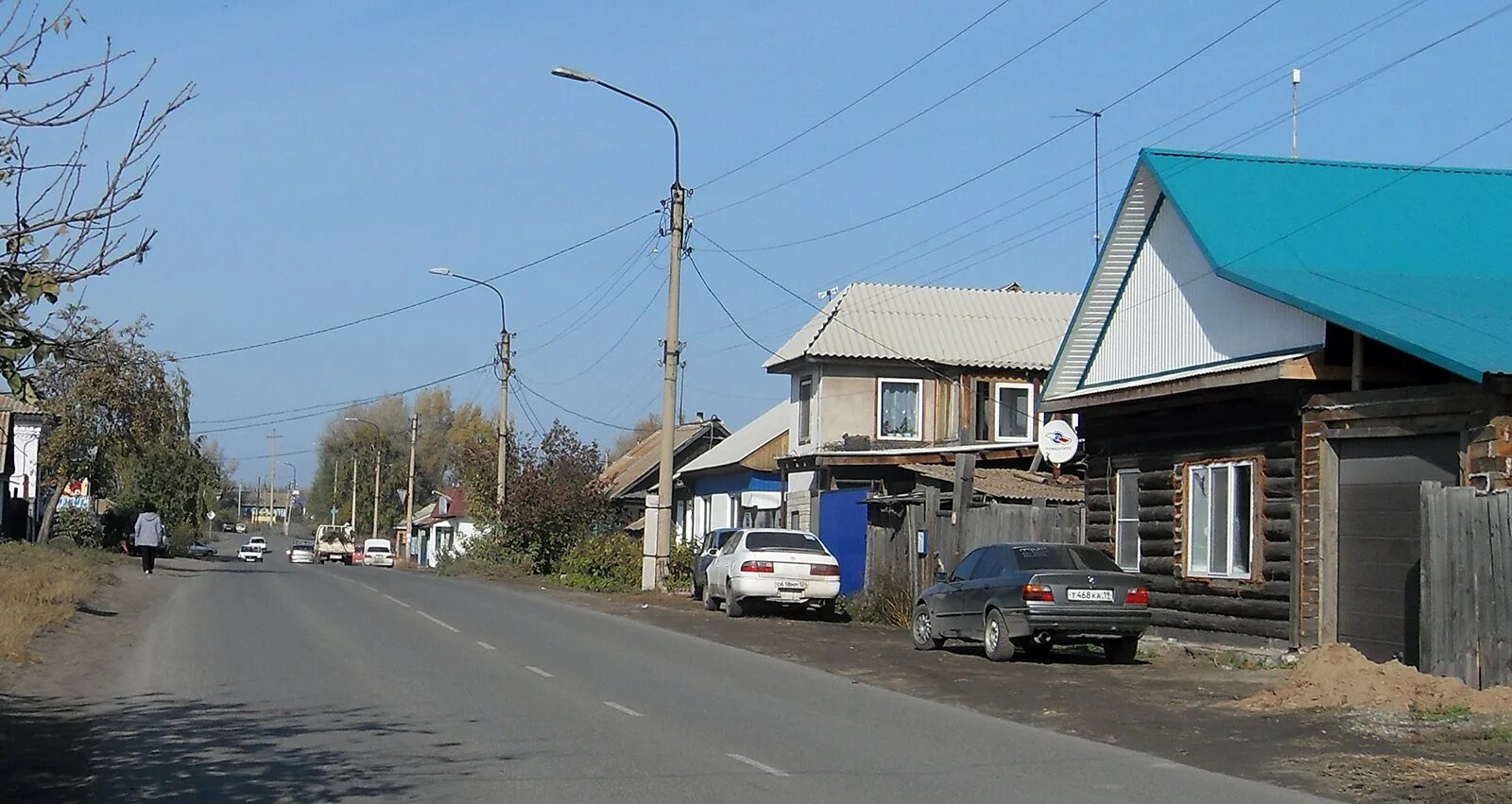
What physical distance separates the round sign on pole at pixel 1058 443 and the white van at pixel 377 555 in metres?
65.7

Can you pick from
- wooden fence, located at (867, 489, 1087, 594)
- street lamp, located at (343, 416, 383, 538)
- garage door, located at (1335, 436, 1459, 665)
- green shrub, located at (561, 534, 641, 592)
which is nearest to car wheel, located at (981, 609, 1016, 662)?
wooden fence, located at (867, 489, 1087, 594)

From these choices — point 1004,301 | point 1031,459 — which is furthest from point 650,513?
point 1004,301

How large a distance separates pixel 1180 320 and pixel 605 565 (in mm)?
25891

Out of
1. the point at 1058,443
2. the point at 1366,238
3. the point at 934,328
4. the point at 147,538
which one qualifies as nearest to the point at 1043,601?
the point at 1058,443

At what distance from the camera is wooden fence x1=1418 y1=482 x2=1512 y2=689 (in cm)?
1479

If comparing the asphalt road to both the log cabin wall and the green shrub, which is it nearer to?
the log cabin wall

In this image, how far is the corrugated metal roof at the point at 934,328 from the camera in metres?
42.2

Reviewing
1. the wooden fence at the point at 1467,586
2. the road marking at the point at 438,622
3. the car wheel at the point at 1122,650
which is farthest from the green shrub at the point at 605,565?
the wooden fence at the point at 1467,586

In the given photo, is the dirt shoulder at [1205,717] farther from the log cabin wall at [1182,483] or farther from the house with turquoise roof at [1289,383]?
the house with turquoise roof at [1289,383]

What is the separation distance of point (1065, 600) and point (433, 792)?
36.1ft

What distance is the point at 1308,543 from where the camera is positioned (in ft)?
61.2

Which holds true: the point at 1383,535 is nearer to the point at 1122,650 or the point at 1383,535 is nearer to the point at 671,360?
the point at 1122,650

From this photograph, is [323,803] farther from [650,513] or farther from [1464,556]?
[650,513]

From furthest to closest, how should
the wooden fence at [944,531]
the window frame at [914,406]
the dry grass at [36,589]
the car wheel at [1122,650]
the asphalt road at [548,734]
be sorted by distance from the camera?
1. the window frame at [914,406]
2. the wooden fence at [944,531]
3. the car wheel at [1122,650]
4. the dry grass at [36,589]
5. the asphalt road at [548,734]
